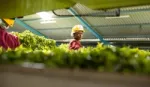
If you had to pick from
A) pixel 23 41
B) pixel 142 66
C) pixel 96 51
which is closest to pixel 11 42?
pixel 23 41

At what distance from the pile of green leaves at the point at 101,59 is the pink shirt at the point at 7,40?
1818 millimetres

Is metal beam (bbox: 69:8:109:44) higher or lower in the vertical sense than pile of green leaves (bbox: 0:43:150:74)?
higher

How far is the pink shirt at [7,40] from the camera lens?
3.43 metres

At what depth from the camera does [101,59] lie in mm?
1357

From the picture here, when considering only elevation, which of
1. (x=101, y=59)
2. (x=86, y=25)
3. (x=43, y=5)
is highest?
(x=86, y=25)

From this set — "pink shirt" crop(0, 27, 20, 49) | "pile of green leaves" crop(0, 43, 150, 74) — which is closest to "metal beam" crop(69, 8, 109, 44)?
"pink shirt" crop(0, 27, 20, 49)

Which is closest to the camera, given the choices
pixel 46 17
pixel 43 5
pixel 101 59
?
pixel 101 59

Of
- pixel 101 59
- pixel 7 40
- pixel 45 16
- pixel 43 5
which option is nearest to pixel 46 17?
pixel 45 16

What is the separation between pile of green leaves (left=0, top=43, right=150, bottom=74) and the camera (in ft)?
4.10

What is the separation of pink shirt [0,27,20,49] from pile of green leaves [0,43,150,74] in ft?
5.96

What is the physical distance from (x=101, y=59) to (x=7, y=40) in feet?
8.14

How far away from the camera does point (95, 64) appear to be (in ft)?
4.46

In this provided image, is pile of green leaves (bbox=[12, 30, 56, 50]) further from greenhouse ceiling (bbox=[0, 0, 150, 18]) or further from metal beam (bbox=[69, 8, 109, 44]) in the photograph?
metal beam (bbox=[69, 8, 109, 44])

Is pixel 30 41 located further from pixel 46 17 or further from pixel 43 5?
pixel 46 17
